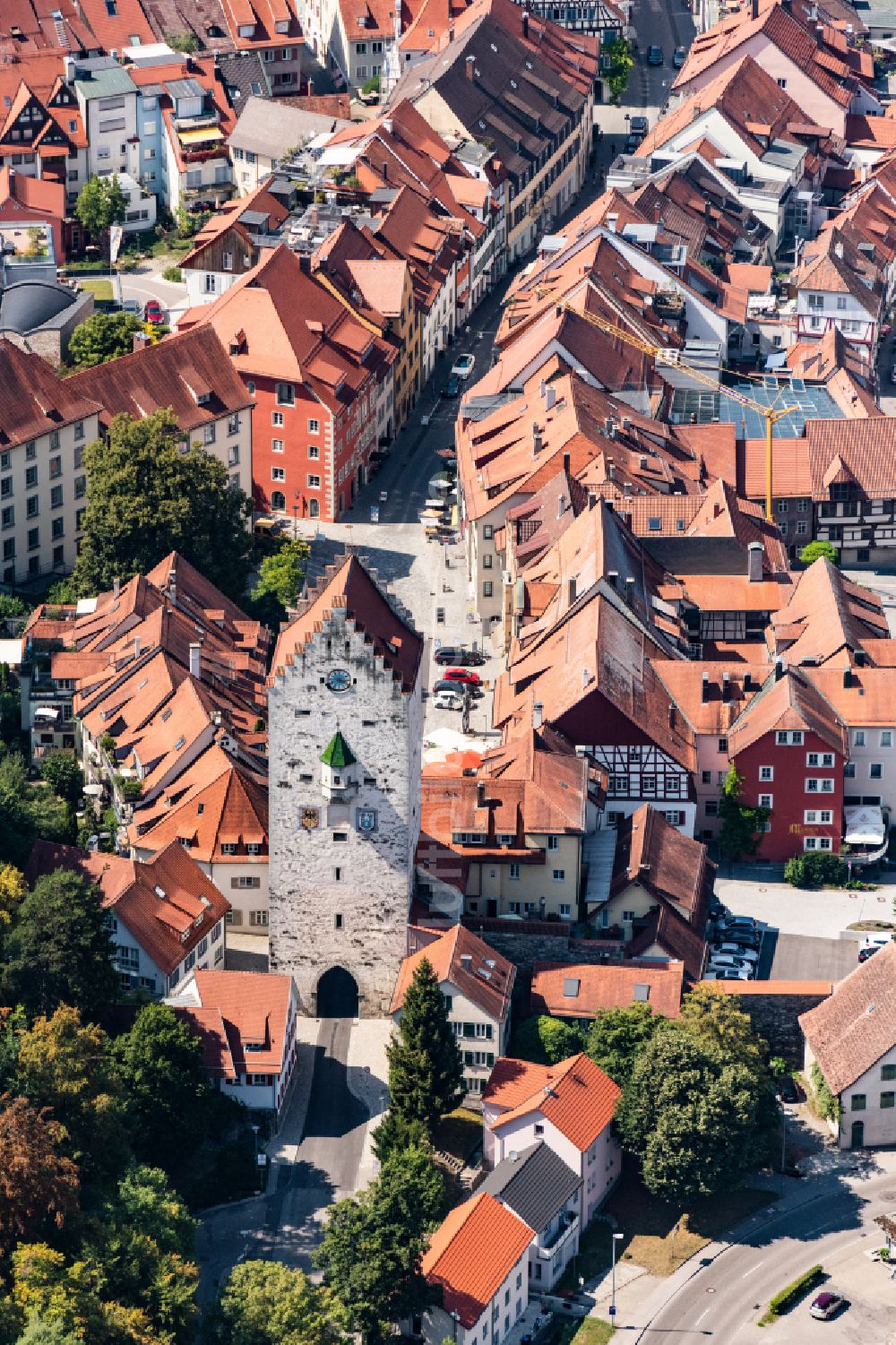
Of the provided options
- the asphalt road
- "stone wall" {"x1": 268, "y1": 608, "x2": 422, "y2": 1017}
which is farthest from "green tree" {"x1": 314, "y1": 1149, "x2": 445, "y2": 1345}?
"stone wall" {"x1": 268, "y1": 608, "x2": 422, "y2": 1017}

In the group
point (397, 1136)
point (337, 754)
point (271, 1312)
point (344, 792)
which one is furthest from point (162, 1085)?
point (337, 754)

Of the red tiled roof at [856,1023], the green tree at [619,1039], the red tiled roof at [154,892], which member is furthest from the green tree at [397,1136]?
the red tiled roof at [856,1023]

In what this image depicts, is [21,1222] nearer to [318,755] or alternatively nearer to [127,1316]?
[127,1316]

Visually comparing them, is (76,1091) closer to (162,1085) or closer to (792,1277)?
(162,1085)

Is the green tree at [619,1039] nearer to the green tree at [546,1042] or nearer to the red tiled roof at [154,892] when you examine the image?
the green tree at [546,1042]

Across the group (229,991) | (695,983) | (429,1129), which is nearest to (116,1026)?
(229,991)

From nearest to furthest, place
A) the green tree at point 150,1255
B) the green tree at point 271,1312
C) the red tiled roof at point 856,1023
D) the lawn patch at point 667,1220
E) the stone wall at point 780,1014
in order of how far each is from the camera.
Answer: the green tree at point 271,1312 → the green tree at point 150,1255 → the lawn patch at point 667,1220 → the red tiled roof at point 856,1023 → the stone wall at point 780,1014
